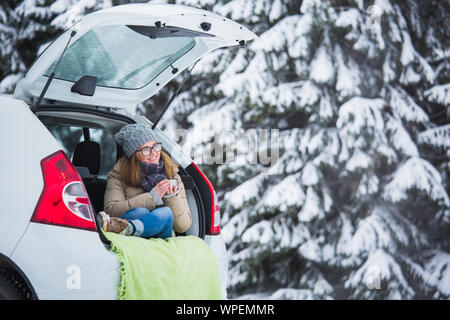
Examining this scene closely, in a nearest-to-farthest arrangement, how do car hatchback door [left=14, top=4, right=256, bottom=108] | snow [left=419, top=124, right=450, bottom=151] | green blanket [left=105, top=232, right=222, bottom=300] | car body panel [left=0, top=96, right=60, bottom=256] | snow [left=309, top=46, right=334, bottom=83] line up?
car body panel [left=0, top=96, right=60, bottom=256], green blanket [left=105, top=232, right=222, bottom=300], car hatchback door [left=14, top=4, right=256, bottom=108], snow [left=419, top=124, right=450, bottom=151], snow [left=309, top=46, right=334, bottom=83]

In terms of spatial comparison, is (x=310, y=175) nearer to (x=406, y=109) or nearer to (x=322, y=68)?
(x=322, y=68)

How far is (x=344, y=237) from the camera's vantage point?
8367 mm

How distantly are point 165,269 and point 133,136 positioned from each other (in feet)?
3.30

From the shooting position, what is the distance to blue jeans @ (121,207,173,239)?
312 cm

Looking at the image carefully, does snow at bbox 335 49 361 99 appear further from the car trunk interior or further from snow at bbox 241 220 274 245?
the car trunk interior

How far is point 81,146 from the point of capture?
12.7 ft

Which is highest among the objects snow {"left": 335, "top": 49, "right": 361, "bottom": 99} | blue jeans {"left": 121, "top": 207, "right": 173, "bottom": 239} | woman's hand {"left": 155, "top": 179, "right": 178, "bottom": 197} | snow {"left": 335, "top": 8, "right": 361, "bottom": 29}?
snow {"left": 335, "top": 8, "right": 361, "bottom": 29}

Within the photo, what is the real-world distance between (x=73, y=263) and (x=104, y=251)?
0.54ft

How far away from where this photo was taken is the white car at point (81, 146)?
237 centimetres

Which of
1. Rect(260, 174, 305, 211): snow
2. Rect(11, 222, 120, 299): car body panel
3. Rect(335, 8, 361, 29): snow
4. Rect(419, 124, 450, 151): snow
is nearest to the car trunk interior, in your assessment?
Rect(11, 222, 120, 299): car body panel

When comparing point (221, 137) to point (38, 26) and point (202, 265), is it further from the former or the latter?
point (202, 265)

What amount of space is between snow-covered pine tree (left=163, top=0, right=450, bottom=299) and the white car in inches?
186

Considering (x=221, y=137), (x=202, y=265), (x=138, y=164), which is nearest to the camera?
(x=202, y=265)

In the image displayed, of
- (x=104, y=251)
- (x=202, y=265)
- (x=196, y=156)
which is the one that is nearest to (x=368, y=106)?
(x=196, y=156)
